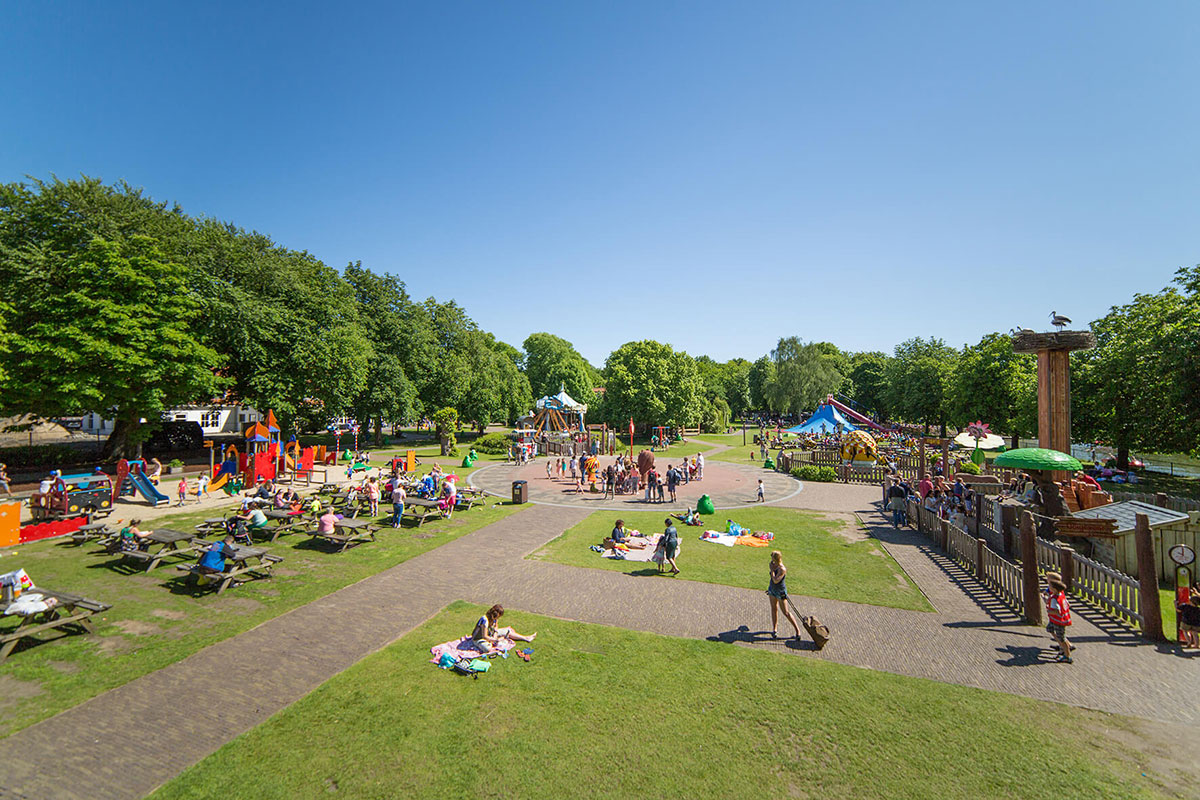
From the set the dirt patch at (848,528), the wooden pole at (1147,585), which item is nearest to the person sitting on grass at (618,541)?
the dirt patch at (848,528)

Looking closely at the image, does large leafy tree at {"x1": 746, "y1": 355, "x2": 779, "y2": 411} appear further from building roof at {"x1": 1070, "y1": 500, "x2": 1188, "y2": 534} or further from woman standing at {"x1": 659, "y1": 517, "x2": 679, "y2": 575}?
woman standing at {"x1": 659, "y1": 517, "x2": 679, "y2": 575}

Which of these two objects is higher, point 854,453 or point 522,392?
point 522,392

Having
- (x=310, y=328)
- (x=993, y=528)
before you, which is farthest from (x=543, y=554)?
(x=310, y=328)

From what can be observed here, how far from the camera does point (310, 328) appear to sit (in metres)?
34.8

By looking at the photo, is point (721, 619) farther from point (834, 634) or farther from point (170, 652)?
point (170, 652)

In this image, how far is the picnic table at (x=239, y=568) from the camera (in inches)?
440

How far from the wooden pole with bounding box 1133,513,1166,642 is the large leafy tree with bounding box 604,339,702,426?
43315mm

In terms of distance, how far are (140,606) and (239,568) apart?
1.92 meters

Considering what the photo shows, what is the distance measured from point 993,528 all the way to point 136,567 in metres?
23.3

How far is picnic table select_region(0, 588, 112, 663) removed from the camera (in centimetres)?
833

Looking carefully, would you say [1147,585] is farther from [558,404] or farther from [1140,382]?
[558,404]

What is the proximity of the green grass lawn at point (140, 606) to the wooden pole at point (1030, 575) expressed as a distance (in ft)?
47.0

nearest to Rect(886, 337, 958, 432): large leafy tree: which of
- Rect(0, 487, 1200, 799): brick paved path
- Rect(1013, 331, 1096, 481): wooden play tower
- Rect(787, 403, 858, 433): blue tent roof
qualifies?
Rect(787, 403, 858, 433): blue tent roof

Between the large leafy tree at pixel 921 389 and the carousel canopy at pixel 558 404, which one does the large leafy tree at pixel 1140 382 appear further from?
the carousel canopy at pixel 558 404
